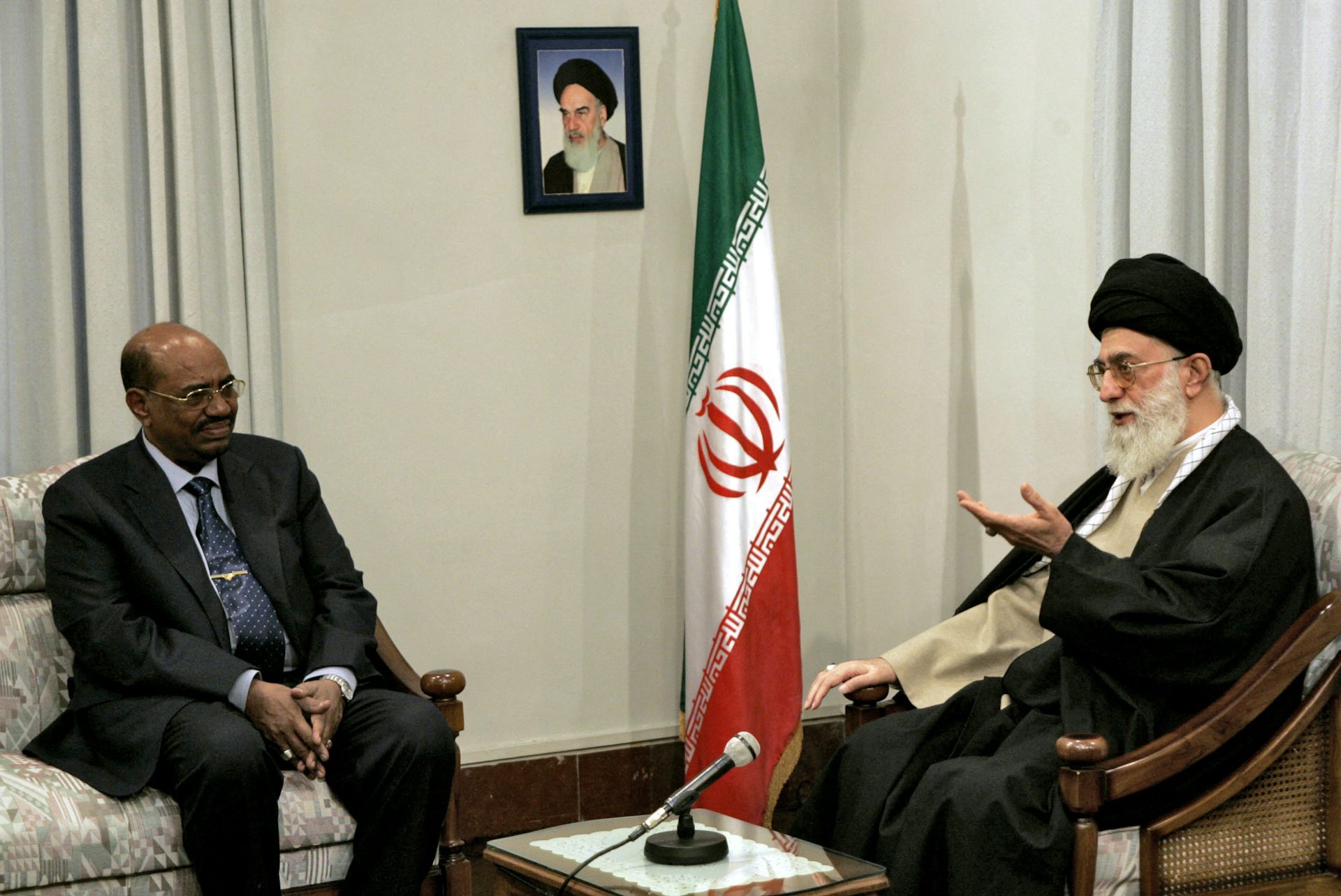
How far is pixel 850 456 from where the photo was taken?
4945 millimetres

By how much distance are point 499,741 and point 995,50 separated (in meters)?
2.56

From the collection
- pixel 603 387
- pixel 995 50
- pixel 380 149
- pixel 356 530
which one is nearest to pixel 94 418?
pixel 356 530

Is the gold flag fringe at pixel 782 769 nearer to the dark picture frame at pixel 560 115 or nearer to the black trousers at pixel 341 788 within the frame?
the black trousers at pixel 341 788

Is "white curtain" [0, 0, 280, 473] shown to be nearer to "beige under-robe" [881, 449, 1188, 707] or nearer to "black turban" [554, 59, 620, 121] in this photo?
"black turban" [554, 59, 620, 121]

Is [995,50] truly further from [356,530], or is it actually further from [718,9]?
[356,530]

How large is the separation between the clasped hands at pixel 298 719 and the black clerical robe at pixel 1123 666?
3.71 feet

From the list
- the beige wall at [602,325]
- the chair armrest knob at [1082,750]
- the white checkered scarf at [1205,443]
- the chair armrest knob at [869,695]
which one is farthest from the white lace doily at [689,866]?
the beige wall at [602,325]

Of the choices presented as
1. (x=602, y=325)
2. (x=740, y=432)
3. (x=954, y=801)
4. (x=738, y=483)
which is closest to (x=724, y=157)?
(x=602, y=325)

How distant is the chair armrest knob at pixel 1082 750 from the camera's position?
2.42m

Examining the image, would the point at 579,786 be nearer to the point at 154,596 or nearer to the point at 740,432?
the point at 740,432

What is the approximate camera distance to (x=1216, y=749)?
2545 mm

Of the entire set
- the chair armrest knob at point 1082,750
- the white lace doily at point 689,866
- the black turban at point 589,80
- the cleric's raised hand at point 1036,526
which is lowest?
the white lace doily at point 689,866

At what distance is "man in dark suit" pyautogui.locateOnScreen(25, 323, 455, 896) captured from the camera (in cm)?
295

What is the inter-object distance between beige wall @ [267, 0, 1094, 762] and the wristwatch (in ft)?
4.06
